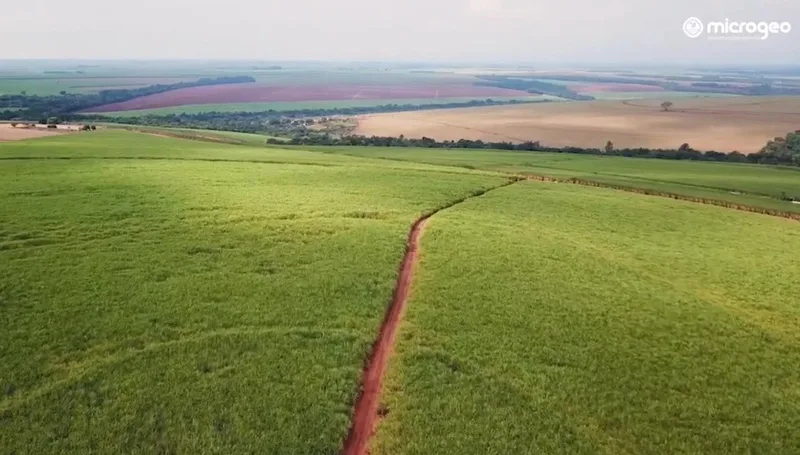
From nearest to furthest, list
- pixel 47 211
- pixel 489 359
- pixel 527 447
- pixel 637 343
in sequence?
pixel 527 447, pixel 489 359, pixel 637 343, pixel 47 211

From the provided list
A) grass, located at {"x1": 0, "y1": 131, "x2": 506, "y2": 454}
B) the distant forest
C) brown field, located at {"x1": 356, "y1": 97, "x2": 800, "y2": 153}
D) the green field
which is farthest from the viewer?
brown field, located at {"x1": 356, "y1": 97, "x2": 800, "y2": 153}

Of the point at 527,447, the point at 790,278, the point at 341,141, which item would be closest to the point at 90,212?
the point at 527,447

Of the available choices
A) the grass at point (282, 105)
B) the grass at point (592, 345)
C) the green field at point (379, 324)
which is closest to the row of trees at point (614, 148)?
the green field at point (379, 324)

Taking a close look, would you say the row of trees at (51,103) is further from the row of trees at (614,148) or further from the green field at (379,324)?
the green field at (379,324)

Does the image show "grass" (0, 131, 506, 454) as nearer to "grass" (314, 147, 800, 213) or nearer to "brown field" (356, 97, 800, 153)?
"grass" (314, 147, 800, 213)

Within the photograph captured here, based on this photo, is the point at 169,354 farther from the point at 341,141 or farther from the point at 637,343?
the point at 341,141

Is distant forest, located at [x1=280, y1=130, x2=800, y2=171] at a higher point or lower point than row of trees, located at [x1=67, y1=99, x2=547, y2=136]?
lower

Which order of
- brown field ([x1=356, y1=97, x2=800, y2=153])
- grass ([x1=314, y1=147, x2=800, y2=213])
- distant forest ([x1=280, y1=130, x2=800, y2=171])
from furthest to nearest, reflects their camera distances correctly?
brown field ([x1=356, y1=97, x2=800, y2=153]), distant forest ([x1=280, y1=130, x2=800, y2=171]), grass ([x1=314, y1=147, x2=800, y2=213])

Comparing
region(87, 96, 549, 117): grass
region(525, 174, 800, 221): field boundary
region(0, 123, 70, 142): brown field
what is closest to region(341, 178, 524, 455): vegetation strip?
region(525, 174, 800, 221): field boundary
